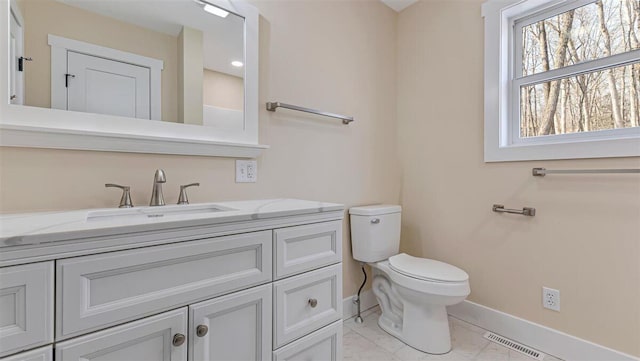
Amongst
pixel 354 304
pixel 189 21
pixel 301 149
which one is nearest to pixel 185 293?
pixel 301 149

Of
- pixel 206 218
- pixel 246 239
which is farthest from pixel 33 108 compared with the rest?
pixel 246 239

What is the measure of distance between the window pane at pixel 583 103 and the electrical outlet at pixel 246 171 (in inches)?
66.4

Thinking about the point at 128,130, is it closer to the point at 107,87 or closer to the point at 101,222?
the point at 107,87

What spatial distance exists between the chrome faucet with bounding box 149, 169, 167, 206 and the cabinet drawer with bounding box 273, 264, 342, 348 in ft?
1.97

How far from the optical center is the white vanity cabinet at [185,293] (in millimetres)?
623

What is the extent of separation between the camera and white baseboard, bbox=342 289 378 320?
1979 mm

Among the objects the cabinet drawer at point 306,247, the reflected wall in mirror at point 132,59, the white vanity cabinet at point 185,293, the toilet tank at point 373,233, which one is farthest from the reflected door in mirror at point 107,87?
the toilet tank at point 373,233

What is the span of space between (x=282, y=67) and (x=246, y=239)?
1.13 meters

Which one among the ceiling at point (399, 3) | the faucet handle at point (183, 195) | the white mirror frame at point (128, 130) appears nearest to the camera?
A: the white mirror frame at point (128, 130)

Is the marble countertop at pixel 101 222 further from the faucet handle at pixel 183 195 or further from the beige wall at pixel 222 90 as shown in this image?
the beige wall at pixel 222 90

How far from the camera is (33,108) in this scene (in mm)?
1013

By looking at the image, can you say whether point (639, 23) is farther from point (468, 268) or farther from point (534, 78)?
point (468, 268)

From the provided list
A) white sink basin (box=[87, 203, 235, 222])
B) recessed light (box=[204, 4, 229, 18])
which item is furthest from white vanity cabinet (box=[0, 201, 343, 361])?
recessed light (box=[204, 4, 229, 18])

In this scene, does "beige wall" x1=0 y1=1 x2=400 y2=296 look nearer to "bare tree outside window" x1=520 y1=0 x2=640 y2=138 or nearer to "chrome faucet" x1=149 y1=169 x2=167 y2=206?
"chrome faucet" x1=149 y1=169 x2=167 y2=206
